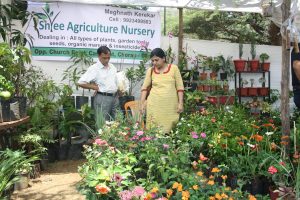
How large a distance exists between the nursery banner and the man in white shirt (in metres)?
1.14

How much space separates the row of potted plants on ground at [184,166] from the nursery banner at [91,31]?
8.80 ft

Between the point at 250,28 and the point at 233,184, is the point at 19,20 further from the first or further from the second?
the point at 250,28

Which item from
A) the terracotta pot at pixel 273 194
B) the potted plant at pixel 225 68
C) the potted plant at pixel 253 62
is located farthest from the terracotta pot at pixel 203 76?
the terracotta pot at pixel 273 194

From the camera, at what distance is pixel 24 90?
4656 mm

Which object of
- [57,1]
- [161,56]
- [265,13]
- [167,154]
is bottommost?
[167,154]

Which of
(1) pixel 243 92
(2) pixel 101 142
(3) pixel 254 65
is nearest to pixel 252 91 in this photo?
(1) pixel 243 92

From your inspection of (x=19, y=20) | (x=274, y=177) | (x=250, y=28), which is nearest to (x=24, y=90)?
(x=19, y=20)

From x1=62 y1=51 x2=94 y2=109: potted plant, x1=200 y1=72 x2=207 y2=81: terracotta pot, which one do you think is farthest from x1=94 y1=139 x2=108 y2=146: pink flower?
x1=200 y1=72 x2=207 y2=81: terracotta pot

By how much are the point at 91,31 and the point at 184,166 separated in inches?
145

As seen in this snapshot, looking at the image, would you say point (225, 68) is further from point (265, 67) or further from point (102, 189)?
point (102, 189)

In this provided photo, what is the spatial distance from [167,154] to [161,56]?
60.9 inches

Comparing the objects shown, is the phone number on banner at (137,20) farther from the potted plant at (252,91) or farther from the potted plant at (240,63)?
the potted plant at (252,91)

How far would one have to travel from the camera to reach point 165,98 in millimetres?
4215

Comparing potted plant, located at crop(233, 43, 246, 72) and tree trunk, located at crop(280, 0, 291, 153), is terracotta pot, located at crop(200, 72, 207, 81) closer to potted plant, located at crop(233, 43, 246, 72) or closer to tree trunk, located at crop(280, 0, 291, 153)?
potted plant, located at crop(233, 43, 246, 72)
